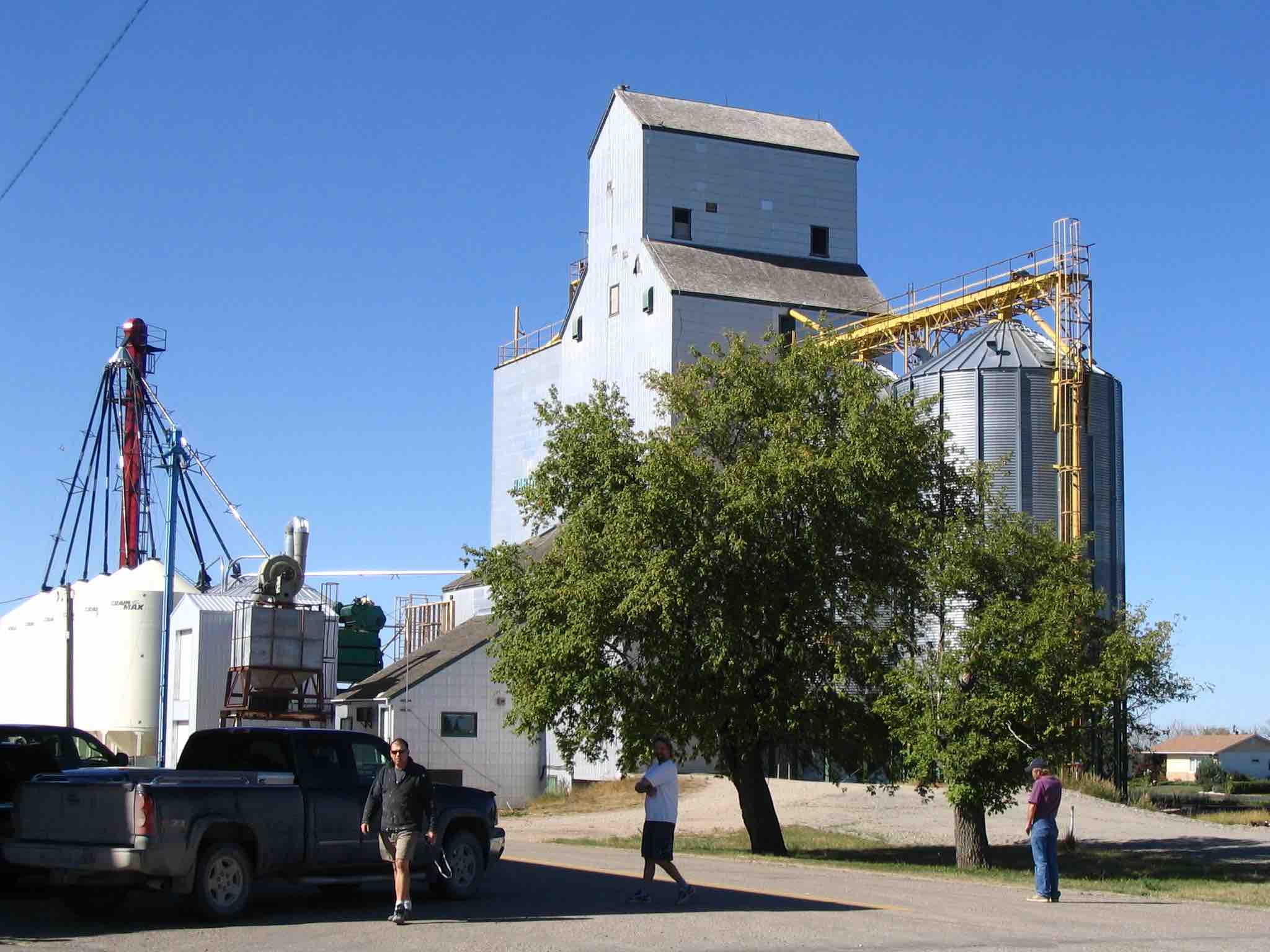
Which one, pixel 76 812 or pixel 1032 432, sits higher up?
pixel 1032 432

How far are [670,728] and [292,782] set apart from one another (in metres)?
13.6

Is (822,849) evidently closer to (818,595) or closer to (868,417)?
(818,595)

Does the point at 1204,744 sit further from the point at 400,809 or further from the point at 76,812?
the point at 76,812

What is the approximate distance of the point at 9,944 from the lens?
43.0 ft

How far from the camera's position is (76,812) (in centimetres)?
1460

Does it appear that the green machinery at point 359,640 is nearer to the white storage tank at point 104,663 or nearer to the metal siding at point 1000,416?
the white storage tank at point 104,663

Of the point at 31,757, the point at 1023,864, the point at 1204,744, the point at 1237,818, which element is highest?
the point at 31,757

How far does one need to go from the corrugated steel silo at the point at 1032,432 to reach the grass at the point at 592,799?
13617 millimetres

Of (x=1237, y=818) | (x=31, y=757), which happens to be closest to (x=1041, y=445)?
(x=1237, y=818)

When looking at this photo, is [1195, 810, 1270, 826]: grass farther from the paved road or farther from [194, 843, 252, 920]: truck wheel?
[194, 843, 252, 920]: truck wheel

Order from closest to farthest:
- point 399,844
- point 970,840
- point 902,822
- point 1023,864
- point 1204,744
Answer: point 399,844 < point 970,840 < point 1023,864 < point 902,822 < point 1204,744

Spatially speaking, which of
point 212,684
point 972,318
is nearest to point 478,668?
point 212,684

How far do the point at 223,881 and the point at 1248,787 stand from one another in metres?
73.6

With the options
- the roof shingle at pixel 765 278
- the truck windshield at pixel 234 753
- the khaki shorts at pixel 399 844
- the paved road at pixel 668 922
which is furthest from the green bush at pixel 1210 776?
the khaki shorts at pixel 399 844
